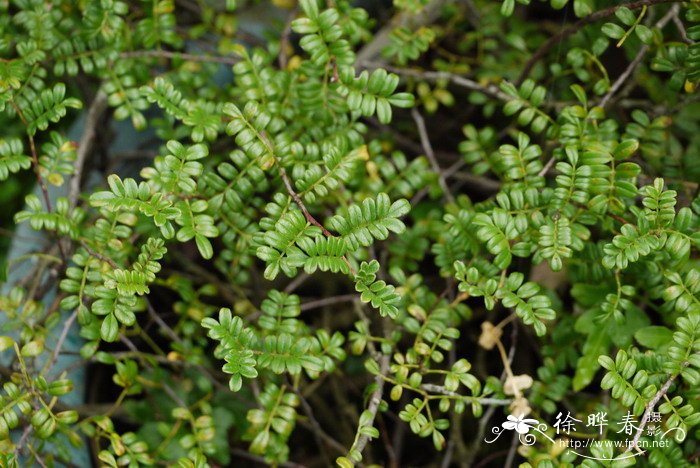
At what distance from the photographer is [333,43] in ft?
4.90

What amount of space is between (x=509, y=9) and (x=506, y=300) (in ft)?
2.07

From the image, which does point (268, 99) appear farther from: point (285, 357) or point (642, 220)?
point (642, 220)

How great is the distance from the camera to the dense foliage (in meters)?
1.34

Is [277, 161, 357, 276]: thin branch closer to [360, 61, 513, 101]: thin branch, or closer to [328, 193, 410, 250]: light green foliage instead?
[328, 193, 410, 250]: light green foliage

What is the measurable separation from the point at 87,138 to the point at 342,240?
935 millimetres

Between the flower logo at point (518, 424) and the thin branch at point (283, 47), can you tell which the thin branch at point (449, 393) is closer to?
the flower logo at point (518, 424)

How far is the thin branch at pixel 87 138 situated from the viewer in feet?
5.62

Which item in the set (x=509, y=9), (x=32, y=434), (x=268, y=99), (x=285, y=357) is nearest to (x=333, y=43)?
(x=268, y=99)

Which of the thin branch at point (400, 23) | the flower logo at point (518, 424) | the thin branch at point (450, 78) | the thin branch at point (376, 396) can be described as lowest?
the flower logo at point (518, 424)

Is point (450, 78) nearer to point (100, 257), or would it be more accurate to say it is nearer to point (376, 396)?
point (376, 396)

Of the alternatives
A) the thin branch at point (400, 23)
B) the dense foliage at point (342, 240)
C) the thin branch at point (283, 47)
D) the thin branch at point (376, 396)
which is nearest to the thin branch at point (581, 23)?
the dense foliage at point (342, 240)

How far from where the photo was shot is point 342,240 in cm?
128

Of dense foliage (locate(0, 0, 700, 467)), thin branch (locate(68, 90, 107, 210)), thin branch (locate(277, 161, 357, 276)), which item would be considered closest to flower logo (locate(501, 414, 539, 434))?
dense foliage (locate(0, 0, 700, 467))

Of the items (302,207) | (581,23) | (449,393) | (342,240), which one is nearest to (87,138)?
(302,207)
